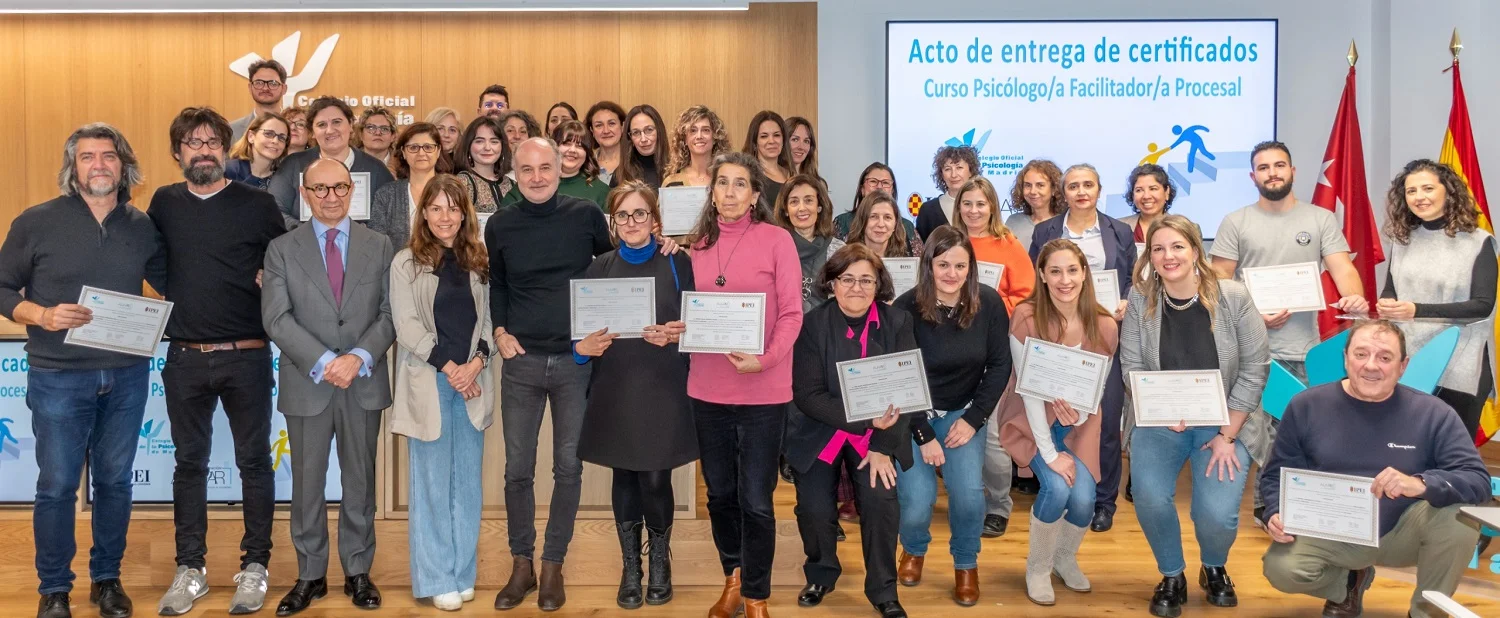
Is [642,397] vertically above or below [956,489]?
above

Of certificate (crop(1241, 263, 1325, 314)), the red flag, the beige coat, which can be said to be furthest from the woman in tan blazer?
the red flag

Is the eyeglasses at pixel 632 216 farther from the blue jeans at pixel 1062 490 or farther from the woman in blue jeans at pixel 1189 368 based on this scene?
the woman in blue jeans at pixel 1189 368

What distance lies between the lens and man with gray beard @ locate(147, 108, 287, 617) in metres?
4.01

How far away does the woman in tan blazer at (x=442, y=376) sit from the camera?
404 centimetres

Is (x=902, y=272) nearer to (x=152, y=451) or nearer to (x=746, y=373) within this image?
(x=746, y=373)

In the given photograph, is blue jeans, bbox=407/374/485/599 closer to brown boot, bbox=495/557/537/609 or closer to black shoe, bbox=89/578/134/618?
brown boot, bbox=495/557/537/609

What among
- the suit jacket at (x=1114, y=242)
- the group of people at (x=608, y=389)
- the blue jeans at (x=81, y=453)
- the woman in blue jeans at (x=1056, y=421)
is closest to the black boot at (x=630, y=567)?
the group of people at (x=608, y=389)

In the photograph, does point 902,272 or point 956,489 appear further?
point 902,272

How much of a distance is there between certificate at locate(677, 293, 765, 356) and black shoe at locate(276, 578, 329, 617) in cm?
167

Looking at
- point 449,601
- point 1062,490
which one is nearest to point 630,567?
point 449,601

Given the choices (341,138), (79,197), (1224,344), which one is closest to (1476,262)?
(1224,344)

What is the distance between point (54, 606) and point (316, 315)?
1361mm

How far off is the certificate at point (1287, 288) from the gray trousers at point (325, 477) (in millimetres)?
3473

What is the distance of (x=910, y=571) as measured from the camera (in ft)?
14.4
